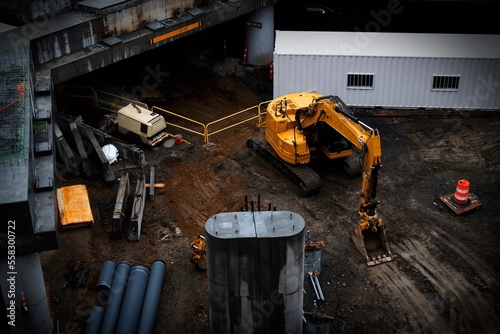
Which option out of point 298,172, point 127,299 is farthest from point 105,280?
point 298,172

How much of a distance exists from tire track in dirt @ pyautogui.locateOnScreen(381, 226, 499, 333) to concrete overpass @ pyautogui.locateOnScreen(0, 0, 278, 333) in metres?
10.6

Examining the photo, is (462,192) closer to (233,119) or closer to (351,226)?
(351,226)

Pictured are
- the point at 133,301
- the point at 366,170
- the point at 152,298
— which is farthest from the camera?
the point at 366,170

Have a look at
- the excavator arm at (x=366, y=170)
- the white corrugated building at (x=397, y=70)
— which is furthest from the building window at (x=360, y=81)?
the excavator arm at (x=366, y=170)

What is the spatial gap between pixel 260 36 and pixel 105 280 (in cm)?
1773

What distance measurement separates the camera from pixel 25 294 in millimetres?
17938

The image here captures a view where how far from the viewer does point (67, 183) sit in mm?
25578

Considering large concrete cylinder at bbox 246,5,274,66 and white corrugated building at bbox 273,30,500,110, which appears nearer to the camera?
white corrugated building at bbox 273,30,500,110

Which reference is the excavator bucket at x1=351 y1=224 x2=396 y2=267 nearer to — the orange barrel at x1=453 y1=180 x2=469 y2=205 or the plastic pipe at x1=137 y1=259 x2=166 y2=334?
the orange barrel at x1=453 y1=180 x2=469 y2=205

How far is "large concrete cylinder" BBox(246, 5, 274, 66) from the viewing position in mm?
33625

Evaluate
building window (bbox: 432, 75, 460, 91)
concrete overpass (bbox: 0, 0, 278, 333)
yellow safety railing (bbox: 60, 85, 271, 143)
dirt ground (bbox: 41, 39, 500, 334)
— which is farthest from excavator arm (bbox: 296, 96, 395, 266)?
concrete overpass (bbox: 0, 0, 278, 333)

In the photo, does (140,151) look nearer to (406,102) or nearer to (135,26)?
(135,26)

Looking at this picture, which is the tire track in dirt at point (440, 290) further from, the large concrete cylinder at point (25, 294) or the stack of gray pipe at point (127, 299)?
the large concrete cylinder at point (25, 294)

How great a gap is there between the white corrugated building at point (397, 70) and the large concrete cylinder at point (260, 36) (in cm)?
335
